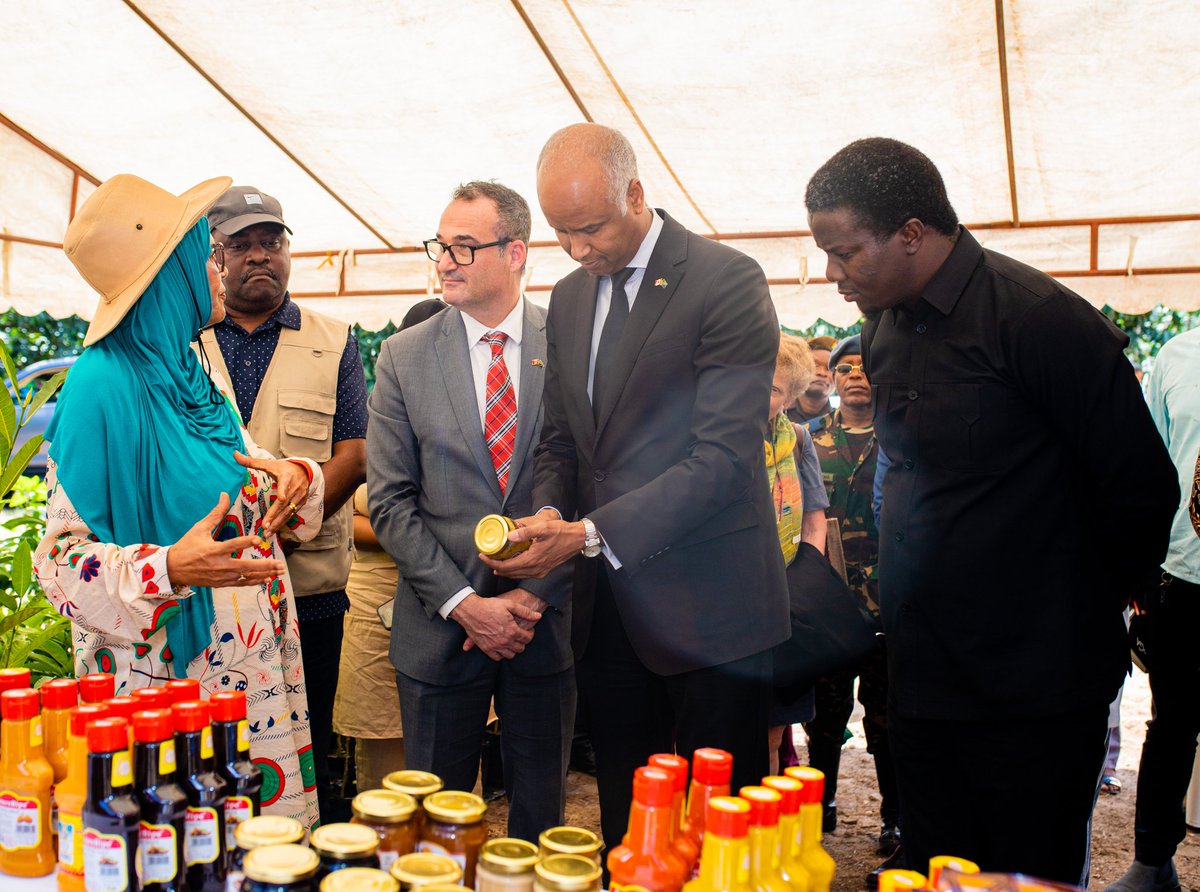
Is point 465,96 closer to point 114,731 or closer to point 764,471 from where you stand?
point 764,471

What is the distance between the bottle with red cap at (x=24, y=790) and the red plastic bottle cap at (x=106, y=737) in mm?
278

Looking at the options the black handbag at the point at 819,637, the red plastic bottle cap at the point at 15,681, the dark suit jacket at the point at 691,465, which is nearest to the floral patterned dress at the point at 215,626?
the red plastic bottle cap at the point at 15,681

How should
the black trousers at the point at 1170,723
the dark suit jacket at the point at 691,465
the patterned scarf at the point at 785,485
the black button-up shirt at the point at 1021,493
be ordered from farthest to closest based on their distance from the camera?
1. the patterned scarf at the point at 785,485
2. the black trousers at the point at 1170,723
3. the dark suit jacket at the point at 691,465
4. the black button-up shirt at the point at 1021,493

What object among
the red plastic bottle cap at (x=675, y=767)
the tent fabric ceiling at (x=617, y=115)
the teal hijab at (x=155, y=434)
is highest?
the tent fabric ceiling at (x=617, y=115)

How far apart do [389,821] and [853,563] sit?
327 cm

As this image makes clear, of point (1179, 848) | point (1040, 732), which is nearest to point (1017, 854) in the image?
point (1040, 732)

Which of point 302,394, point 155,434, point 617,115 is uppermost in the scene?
point 617,115

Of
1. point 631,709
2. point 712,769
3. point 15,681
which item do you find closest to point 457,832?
point 712,769

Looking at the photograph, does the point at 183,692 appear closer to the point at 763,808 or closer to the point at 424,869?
the point at 424,869

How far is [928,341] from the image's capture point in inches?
81.4

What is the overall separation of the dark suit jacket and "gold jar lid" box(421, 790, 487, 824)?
2.80 ft

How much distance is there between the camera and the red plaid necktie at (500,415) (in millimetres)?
2732

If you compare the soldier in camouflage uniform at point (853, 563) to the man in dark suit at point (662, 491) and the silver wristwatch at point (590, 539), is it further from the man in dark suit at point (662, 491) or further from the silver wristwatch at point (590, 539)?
the silver wristwatch at point (590, 539)

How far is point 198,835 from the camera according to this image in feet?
4.50
